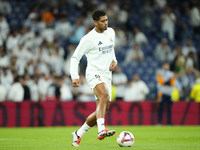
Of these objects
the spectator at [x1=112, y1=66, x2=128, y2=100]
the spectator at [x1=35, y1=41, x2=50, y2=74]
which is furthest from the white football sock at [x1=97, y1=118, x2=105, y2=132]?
the spectator at [x1=35, y1=41, x2=50, y2=74]

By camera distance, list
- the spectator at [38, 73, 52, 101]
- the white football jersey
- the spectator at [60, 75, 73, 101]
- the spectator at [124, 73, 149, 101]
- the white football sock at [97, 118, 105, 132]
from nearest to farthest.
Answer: the white football sock at [97, 118, 105, 132], the white football jersey, the spectator at [60, 75, 73, 101], the spectator at [38, 73, 52, 101], the spectator at [124, 73, 149, 101]

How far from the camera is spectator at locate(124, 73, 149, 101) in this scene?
15969 millimetres

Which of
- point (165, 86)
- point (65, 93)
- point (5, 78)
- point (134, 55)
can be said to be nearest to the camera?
point (165, 86)

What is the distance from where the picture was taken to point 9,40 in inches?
677

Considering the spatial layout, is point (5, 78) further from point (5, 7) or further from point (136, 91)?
point (136, 91)

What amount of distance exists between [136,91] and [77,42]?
3.91 m

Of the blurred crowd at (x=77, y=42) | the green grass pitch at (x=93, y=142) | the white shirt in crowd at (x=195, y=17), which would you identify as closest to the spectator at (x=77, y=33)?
the blurred crowd at (x=77, y=42)

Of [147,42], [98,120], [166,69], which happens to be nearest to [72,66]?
[98,120]

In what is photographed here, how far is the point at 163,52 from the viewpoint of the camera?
19.1 metres

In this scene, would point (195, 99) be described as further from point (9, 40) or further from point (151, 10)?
point (9, 40)

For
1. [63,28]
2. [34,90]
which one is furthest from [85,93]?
[63,28]

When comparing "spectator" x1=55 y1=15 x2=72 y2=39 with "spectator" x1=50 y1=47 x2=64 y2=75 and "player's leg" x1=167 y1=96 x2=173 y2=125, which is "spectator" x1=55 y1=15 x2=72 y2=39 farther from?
"player's leg" x1=167 y1=96 x2=173 y2=125

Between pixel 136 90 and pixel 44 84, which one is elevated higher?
pixel 44 84

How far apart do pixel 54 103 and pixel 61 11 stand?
21.8 ft
